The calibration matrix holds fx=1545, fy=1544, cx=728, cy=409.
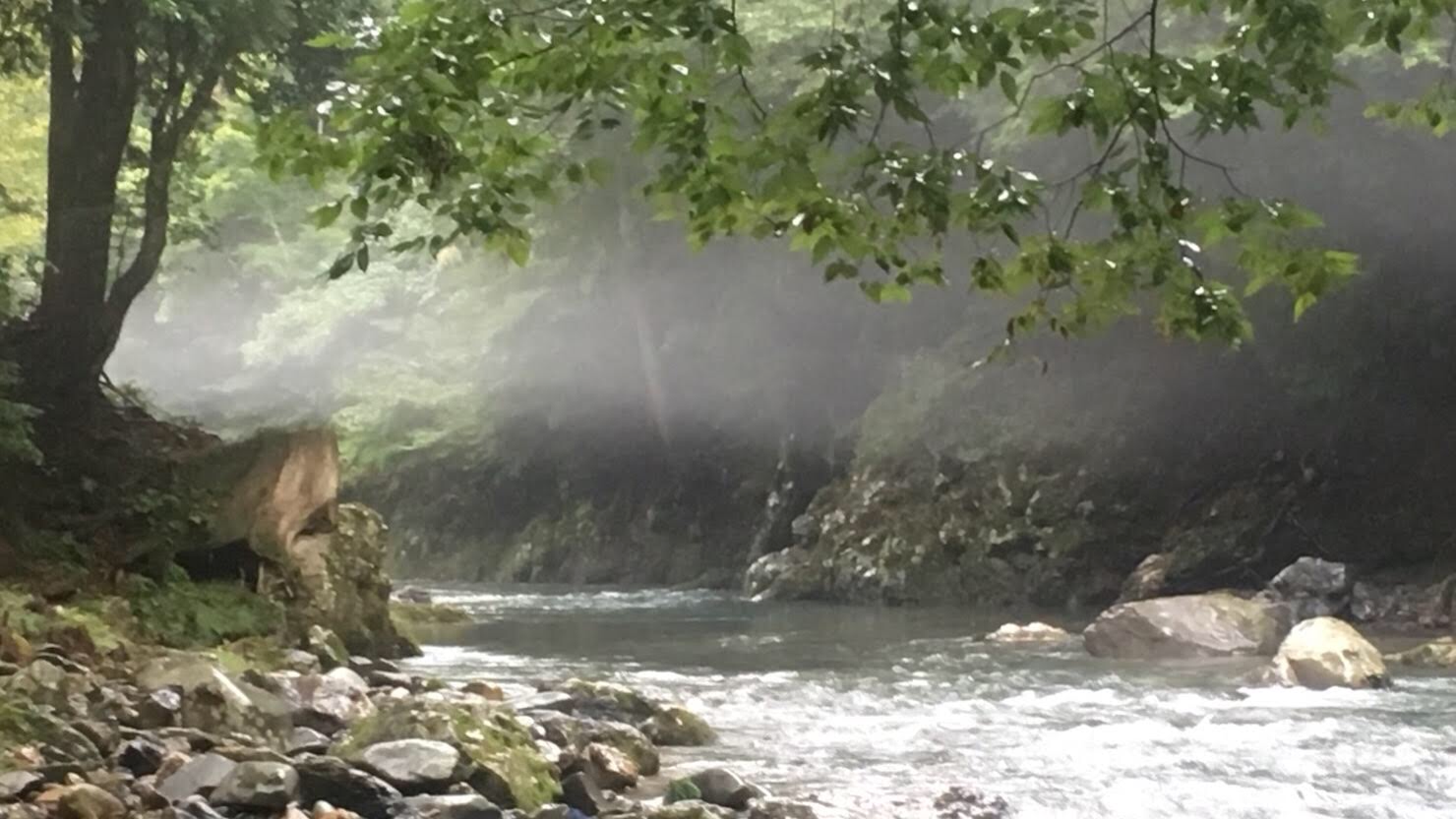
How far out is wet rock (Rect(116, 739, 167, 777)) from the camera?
230 inches

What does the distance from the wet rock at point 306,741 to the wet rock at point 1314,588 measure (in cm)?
1124

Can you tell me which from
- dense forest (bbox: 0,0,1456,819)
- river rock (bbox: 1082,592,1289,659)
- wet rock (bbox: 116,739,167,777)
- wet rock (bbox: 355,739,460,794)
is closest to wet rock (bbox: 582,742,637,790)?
dense forest (bbox: 0,0,1456,819)

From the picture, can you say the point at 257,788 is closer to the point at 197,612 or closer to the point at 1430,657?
the point at 197,612

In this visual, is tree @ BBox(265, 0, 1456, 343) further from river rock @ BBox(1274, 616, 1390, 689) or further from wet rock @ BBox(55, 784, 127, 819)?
river rock @ BBox(1274, 616, 1390, 689)

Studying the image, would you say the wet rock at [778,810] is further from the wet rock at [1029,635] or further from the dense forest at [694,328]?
the wet rock at [1029,635]

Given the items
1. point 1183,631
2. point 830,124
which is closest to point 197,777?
point 830,124

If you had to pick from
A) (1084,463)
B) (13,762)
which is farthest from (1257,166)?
(13,762)

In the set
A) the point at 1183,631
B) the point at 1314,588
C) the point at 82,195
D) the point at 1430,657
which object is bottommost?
the point at 1430,657

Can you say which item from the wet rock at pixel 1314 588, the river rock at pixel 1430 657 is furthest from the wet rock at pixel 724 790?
the wet rock at pixel 1314 588

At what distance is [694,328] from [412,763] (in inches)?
793

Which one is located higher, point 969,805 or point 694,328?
point 694,328

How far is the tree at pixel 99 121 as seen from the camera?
964 centimetres

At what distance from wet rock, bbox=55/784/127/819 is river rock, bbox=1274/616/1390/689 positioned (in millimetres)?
7868

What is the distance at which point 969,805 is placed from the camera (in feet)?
22.0
